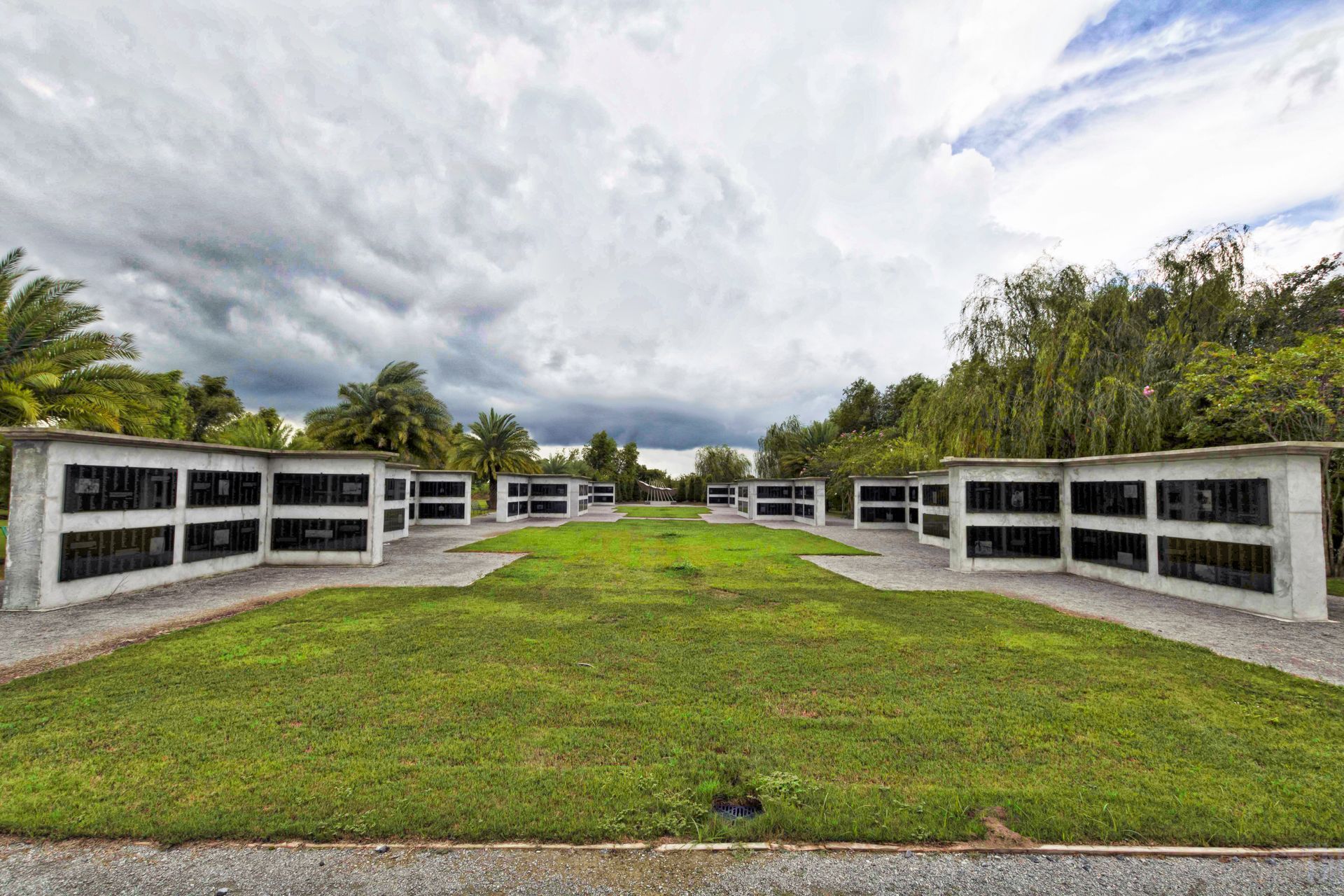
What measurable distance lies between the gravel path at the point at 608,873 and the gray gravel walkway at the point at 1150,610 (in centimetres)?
654

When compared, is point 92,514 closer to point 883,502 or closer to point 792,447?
point 883,502

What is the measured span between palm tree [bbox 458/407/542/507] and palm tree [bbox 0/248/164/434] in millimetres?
25134

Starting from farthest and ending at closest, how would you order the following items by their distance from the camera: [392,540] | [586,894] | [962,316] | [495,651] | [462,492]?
[462,492] → [392,540] → [962,316] → [495,651] → [586,894]

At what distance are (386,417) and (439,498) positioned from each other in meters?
6.86

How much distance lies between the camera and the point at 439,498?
3303cm

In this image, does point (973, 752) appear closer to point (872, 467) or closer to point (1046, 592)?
point (1046, 592)

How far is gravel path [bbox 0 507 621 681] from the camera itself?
8.15 meters

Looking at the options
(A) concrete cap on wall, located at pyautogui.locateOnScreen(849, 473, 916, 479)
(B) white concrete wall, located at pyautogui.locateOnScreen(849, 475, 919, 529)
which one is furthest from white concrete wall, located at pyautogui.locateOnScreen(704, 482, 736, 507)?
(A) concrete cap on wall, located at pyautogui.locateOnScreen(849, 473, 916, 479)

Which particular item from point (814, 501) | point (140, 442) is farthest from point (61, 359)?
point (814, 501)

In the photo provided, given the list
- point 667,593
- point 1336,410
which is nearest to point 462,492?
point 667,593

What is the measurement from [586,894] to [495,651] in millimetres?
5087

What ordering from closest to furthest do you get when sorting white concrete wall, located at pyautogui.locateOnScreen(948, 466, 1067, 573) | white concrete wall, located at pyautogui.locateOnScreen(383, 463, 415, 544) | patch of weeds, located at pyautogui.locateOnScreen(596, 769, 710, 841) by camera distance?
patch of weeds, located at pyautogui.locateOnScreen(596, 769, 710, 841)
white concrete wall, located at pyautogui.locateOnScreen(948, 466, 1067, 573)
white concrete wall, located at pyautogui.locateOnScreen(383, 463, 415, 544)

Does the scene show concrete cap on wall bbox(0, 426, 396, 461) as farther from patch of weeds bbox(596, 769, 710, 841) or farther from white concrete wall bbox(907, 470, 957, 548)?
white concrete wall bbox(907, 470, 957, 548)

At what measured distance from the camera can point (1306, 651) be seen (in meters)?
8.49
